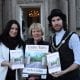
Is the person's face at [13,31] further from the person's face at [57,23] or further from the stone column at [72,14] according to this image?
the stone column at [72,14]

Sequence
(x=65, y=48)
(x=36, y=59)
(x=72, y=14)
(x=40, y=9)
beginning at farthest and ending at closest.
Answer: (x=40, y=9) < (x=72, y=14) < (x=36, y=59) < (x=65, y=48)

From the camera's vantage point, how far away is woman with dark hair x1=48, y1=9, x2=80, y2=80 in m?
4.78

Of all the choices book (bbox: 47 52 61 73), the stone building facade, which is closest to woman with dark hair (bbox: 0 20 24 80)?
book (bbox: 47 52 61 73)

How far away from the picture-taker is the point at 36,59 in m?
5.01

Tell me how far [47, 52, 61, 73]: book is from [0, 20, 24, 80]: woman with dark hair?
1.95 feet

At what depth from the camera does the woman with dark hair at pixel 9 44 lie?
211 inches

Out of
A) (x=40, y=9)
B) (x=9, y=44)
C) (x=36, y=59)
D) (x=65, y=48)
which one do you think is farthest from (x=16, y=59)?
(x=40, y=9)

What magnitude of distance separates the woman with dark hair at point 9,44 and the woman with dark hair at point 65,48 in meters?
0.67

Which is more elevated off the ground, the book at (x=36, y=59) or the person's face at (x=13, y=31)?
the person's face at (x=13, y=31)

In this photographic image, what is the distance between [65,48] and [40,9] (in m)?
7.40

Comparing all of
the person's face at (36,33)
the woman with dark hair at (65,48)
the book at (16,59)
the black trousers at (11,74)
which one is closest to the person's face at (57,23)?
the woman with dark hair at (65,48)

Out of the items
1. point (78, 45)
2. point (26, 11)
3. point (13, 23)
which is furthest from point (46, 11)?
point (78, 45)

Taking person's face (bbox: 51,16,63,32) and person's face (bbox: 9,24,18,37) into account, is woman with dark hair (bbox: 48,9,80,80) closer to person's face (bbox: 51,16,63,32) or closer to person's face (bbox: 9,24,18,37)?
person's face (bbox: 51,16,63,32)

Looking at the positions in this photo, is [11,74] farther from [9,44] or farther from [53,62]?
[53,62]
